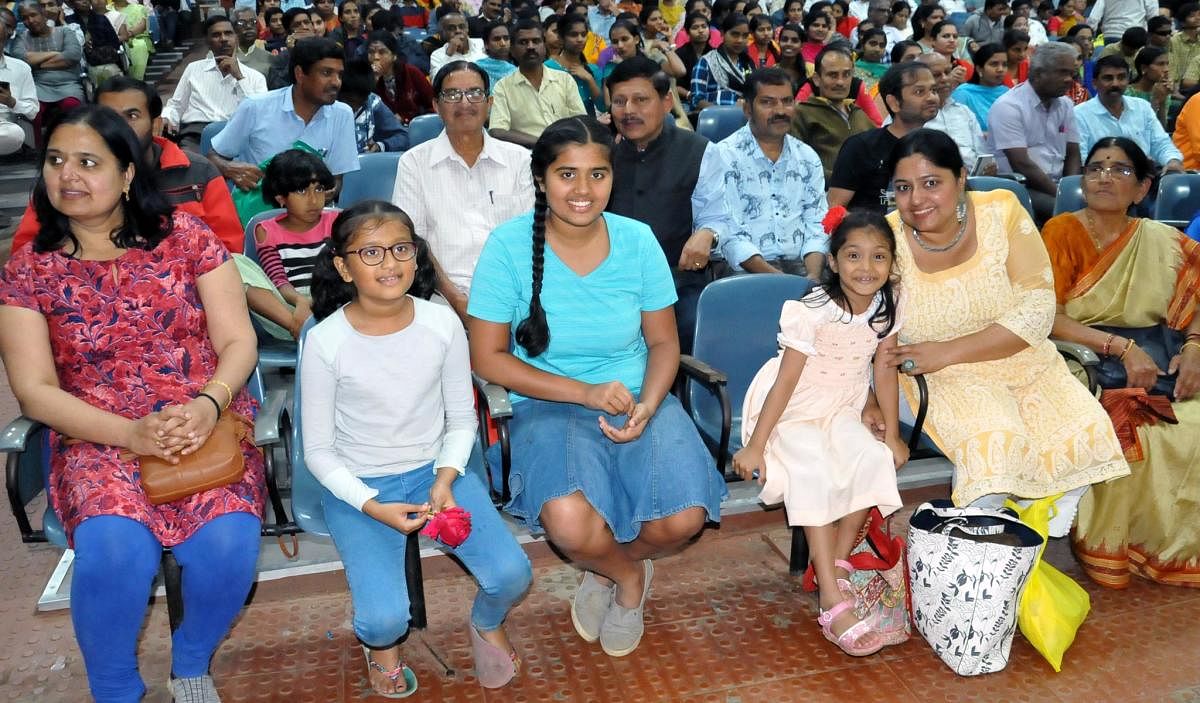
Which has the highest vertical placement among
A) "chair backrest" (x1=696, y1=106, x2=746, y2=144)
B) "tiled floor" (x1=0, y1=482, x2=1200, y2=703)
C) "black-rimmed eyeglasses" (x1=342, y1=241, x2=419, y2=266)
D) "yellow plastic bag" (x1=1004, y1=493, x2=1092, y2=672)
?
"chair backrest" (x1=696, y1=106, x2=746, y2=144)

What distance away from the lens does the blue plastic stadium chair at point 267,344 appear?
2.90 metres

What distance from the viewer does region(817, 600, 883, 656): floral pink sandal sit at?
2.31 metres

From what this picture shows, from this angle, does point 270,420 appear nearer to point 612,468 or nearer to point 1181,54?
point 612,468

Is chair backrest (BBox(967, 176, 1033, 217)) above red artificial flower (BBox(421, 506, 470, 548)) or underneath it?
above

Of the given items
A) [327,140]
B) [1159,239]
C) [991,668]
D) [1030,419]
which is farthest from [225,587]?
[1159,239]

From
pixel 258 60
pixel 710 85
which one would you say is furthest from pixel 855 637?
pixel 258 60

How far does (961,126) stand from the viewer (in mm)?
5035

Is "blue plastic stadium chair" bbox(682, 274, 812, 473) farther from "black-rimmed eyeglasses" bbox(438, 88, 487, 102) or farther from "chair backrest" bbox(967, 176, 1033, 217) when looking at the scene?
"chair backrest" bbox(967, 176, 1033, 217)

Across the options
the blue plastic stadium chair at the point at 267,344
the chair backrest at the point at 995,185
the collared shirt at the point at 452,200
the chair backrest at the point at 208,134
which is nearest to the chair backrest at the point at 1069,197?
the chair backrest at the point at 995,185

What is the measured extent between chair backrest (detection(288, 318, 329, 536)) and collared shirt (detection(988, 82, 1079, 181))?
375cm

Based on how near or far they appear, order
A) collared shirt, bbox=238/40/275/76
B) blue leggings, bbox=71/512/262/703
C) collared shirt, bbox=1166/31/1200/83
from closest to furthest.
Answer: blue leggings, bbox=71/512/262/703 → collared shirt, bbox=238/40/275/76 → collared shirt, bbox=1166/31/1200/83

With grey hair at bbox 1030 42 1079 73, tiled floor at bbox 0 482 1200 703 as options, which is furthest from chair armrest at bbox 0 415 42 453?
grey hair at bbox 1030 42 1079 73

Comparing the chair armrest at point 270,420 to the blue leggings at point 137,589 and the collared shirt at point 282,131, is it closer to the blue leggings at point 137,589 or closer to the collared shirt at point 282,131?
the blue leggings at point 137,589

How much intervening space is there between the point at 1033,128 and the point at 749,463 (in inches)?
130
